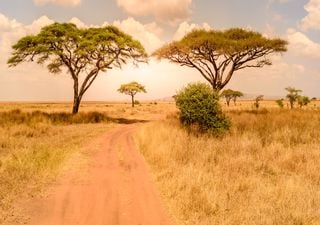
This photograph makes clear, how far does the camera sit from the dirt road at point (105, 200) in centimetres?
727

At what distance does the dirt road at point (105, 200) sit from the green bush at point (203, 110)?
7.91 m

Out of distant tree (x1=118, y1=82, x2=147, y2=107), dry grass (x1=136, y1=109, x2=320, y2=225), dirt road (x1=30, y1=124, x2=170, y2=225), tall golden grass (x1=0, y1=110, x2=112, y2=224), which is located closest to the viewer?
dirt road (x1=30, y1=124, x2=170, y2=225)

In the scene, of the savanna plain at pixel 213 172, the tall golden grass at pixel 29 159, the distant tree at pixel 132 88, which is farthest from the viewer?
the distant tree at pixel 132 88

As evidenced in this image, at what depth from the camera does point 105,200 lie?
8414 millimetres

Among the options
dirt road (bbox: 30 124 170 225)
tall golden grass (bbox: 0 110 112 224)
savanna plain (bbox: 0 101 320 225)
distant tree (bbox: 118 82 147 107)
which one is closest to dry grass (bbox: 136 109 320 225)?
savanna plain (bbox: 0 101 320 225)

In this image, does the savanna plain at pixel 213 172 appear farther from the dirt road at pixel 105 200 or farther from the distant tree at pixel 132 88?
the distant tree at pixel 132 88

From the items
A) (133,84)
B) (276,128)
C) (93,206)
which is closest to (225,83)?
(276,128)

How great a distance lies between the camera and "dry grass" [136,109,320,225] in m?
7.48

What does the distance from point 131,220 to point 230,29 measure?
3021 cm

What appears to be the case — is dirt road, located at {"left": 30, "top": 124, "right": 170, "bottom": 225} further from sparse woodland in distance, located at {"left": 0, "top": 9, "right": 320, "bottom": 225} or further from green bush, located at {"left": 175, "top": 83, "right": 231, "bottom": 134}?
green bush, located at {"left": 175, "top": 83, "right": 231, "bottom": 134}

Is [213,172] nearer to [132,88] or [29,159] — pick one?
[29,159]

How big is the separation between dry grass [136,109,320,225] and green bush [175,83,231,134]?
3.74ft

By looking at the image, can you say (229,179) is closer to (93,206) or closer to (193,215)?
(193,215)

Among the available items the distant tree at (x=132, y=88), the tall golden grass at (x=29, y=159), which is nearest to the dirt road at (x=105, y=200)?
the tall golden grass at (x=29, y=159)
